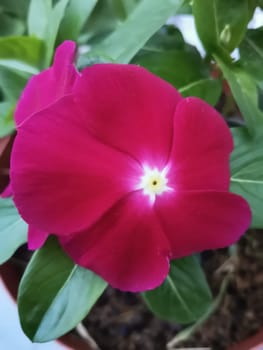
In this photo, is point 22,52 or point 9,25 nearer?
point 22,52

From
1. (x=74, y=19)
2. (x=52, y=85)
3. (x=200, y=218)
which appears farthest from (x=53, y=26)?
(x=200, y=218)

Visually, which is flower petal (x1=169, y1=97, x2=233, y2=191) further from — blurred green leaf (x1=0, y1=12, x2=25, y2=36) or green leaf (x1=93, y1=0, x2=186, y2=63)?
blurred green leaf (x1=0, y1=12, x2=25, y2=36)

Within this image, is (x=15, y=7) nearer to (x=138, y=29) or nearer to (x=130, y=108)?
(x=138, y=29)

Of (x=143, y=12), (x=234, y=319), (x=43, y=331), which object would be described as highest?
(x=143, y=12)

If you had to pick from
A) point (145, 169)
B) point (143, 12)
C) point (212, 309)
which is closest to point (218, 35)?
point (143, 12)

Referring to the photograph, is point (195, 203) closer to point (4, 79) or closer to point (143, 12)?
point (143, 12)

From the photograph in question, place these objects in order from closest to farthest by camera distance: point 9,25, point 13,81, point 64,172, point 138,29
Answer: point 64,172 < point 138,29 < point 13,81 < point 9,25
